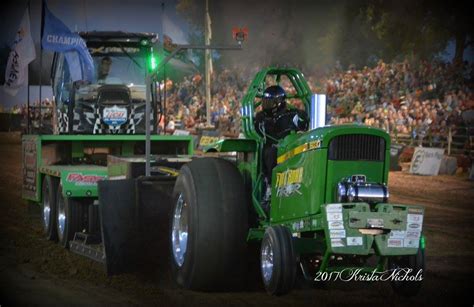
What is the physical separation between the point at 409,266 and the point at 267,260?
3.96ft

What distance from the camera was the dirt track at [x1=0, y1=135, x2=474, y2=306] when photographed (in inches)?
287

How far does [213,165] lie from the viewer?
7.96 meters

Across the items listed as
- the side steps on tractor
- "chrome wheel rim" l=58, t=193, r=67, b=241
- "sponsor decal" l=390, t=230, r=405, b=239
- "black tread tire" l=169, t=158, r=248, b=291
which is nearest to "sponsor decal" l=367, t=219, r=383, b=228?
"sponsor decal" l=390, t=230, r=405, b=239

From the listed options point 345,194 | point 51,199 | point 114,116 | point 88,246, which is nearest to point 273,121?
point 345,194

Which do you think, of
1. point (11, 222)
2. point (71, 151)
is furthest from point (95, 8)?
point (11, 222)

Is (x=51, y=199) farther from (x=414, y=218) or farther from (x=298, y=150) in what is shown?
(x=414, y=218)

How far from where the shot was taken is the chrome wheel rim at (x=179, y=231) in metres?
8.14

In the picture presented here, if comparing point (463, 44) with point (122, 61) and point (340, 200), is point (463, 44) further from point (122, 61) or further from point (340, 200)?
point (340, 200)

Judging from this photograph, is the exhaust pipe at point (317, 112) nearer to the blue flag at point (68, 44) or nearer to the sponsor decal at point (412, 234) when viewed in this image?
the sponsor decal at point (412, 234)

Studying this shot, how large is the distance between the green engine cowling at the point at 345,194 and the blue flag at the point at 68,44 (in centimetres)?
613

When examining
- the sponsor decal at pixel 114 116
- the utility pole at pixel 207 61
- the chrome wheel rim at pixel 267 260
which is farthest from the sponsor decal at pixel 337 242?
the utility pole at pixel 207 61

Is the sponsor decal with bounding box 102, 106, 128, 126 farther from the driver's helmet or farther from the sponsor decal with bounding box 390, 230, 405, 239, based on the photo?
the sponsor decal with bounding box 390, 230, 405, 239

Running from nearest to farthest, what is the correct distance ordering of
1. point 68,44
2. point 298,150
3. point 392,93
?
point 298,150
point 68,44
point 392,93

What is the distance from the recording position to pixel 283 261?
268 inches
